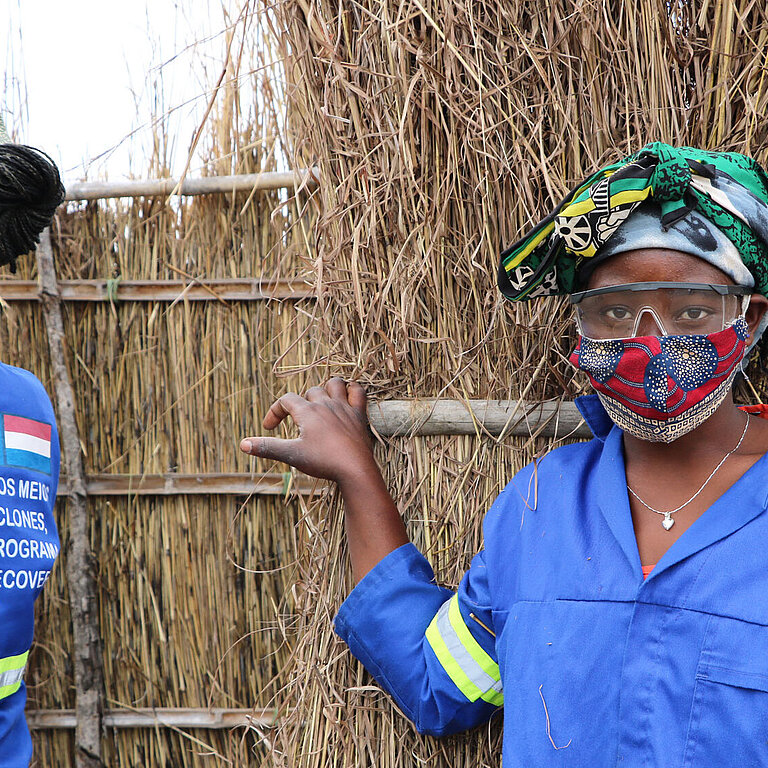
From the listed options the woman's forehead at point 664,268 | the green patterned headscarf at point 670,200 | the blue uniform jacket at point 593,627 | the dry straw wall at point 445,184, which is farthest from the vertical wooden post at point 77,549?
the woman's forehead at point 664,268

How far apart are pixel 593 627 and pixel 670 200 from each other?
636 millimetres

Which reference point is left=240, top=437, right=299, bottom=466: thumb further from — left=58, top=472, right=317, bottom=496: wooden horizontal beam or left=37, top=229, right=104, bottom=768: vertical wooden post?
left=37, top=229, right=104, bottom=768: vertical wooden post

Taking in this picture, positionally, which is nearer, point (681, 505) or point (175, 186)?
point (681, 505)

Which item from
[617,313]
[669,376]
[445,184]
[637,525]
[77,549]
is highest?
[445,184]

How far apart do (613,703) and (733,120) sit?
112 cm

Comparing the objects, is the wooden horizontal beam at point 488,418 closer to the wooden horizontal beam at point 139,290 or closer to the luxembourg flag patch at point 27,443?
the luxembourg flag patch at point 27,443

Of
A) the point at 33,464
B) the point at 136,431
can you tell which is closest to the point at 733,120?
the point at 33,464

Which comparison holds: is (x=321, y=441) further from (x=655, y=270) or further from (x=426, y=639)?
(x=655, y=270)

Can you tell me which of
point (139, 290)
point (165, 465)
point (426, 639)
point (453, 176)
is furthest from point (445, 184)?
point (165, 465)

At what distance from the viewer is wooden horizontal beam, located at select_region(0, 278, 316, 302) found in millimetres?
2697

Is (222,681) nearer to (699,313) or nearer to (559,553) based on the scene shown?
(559,553)

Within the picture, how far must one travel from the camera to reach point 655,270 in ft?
4.12

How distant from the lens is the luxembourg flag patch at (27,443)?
157cm

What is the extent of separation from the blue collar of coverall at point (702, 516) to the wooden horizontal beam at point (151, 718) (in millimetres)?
1769
